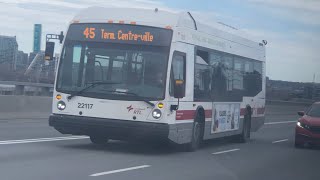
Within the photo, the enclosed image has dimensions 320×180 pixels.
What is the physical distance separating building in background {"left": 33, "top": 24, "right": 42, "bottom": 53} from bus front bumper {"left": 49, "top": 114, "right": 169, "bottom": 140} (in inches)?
990

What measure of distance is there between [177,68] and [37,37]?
25.6 m

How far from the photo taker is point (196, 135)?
56.8ft

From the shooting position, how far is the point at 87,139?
1944 cm

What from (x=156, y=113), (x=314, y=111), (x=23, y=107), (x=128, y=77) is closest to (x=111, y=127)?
(x=156, y=113)

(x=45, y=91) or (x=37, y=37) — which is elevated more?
(x=37, y=37)

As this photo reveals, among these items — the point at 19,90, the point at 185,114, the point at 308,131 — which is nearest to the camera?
the point at 185,114

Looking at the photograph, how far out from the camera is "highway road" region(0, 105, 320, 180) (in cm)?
1171

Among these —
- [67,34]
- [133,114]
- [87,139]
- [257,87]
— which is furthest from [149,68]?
[257,87]

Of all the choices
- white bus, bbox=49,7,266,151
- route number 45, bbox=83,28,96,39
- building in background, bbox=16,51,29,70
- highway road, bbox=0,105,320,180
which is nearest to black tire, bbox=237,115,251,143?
highway road, bbox=0,105,320,180

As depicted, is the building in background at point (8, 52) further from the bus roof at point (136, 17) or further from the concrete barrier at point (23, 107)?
the bus roof at point (136, 17)

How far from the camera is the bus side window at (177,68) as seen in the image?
1527 cm

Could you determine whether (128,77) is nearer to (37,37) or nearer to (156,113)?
(156,113)

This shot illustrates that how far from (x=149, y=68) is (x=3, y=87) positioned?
2164 cm

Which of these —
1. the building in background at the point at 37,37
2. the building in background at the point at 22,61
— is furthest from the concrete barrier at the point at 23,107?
the building in background at the point at 37,37
